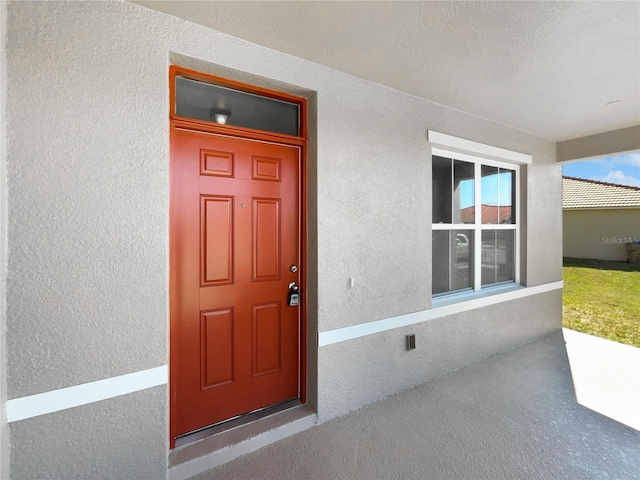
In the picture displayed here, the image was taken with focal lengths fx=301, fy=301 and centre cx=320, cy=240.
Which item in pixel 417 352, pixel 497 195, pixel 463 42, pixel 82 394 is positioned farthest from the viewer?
pixel 497 195

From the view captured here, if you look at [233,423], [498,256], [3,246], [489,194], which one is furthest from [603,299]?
[3,246]

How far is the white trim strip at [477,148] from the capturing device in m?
2.92

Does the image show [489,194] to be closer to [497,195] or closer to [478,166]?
[497,195]

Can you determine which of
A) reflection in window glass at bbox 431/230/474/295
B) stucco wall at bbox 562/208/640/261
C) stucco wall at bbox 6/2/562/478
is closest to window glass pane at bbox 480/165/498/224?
reflection in window glass at bbox 431/230/474/295

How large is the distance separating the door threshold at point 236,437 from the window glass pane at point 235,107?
2093 mm

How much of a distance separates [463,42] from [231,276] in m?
2.18

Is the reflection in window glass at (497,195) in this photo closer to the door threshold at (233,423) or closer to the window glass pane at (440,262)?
the window glass pane at (440,262)

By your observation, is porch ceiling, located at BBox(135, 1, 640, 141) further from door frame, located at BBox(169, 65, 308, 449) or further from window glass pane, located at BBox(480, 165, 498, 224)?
window glass pane, located at BBox(480, 165, 498, 224)

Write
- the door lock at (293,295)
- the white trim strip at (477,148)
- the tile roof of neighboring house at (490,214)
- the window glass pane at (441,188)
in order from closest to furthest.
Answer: the door lock at (293,295) < the white trim strip at (477,148) < the window glass pane at (441,188) < the tile roof of neighboring house at (490,214)

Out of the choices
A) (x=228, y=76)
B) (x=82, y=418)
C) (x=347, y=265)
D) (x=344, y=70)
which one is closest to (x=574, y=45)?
(x=344, y=70)

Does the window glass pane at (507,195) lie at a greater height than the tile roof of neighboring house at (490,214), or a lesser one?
greater

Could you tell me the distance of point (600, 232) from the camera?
9992 mm

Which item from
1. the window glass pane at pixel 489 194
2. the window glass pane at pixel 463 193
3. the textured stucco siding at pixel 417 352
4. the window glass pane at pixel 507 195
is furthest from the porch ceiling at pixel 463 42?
the textured stucco siding at pixel 417 352

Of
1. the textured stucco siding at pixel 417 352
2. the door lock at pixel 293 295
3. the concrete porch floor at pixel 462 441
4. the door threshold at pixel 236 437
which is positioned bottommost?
the concrete porch floor at pixel 462 441
